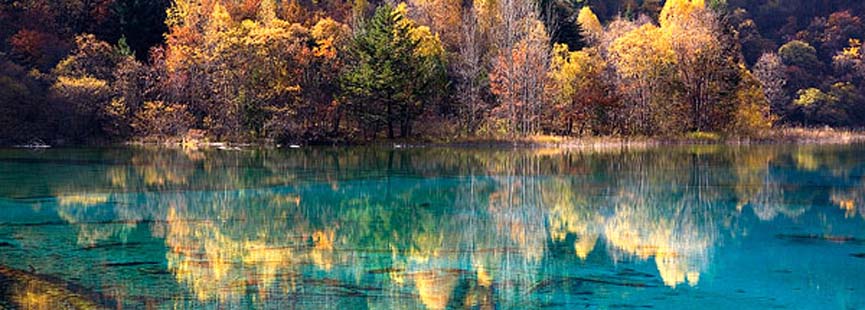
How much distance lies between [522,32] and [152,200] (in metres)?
37.1

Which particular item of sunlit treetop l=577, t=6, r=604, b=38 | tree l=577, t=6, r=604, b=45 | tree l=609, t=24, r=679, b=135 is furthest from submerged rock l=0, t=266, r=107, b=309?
sunlit treetop l=577, t=6, r=604, b=38

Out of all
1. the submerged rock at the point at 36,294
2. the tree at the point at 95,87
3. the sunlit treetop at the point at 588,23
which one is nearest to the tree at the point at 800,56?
the sunlit treetop at the point at 588,23

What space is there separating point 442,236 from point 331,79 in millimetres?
35834

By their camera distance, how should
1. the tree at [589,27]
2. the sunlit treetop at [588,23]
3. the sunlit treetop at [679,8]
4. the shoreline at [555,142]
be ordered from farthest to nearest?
the sunlit treetop at [588,23] → the tree at [589,27] → the sunlit treetop at [679,8] → the shoreline at [555,142]

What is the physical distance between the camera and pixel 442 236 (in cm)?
1491

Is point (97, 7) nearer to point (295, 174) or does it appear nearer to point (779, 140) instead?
point (295, 174)

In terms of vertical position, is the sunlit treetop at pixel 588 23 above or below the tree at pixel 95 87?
above

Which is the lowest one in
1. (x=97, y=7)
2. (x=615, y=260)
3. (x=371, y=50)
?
(x=615, y=260)

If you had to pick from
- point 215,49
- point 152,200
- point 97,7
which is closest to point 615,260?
point 152,200

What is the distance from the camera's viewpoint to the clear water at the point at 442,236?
10469mm

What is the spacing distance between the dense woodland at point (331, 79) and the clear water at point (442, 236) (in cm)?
1942

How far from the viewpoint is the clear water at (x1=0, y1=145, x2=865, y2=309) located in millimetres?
10469

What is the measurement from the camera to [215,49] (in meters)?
48.4

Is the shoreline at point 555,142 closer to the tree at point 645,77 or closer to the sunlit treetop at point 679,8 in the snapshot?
the tree at point 645,77
